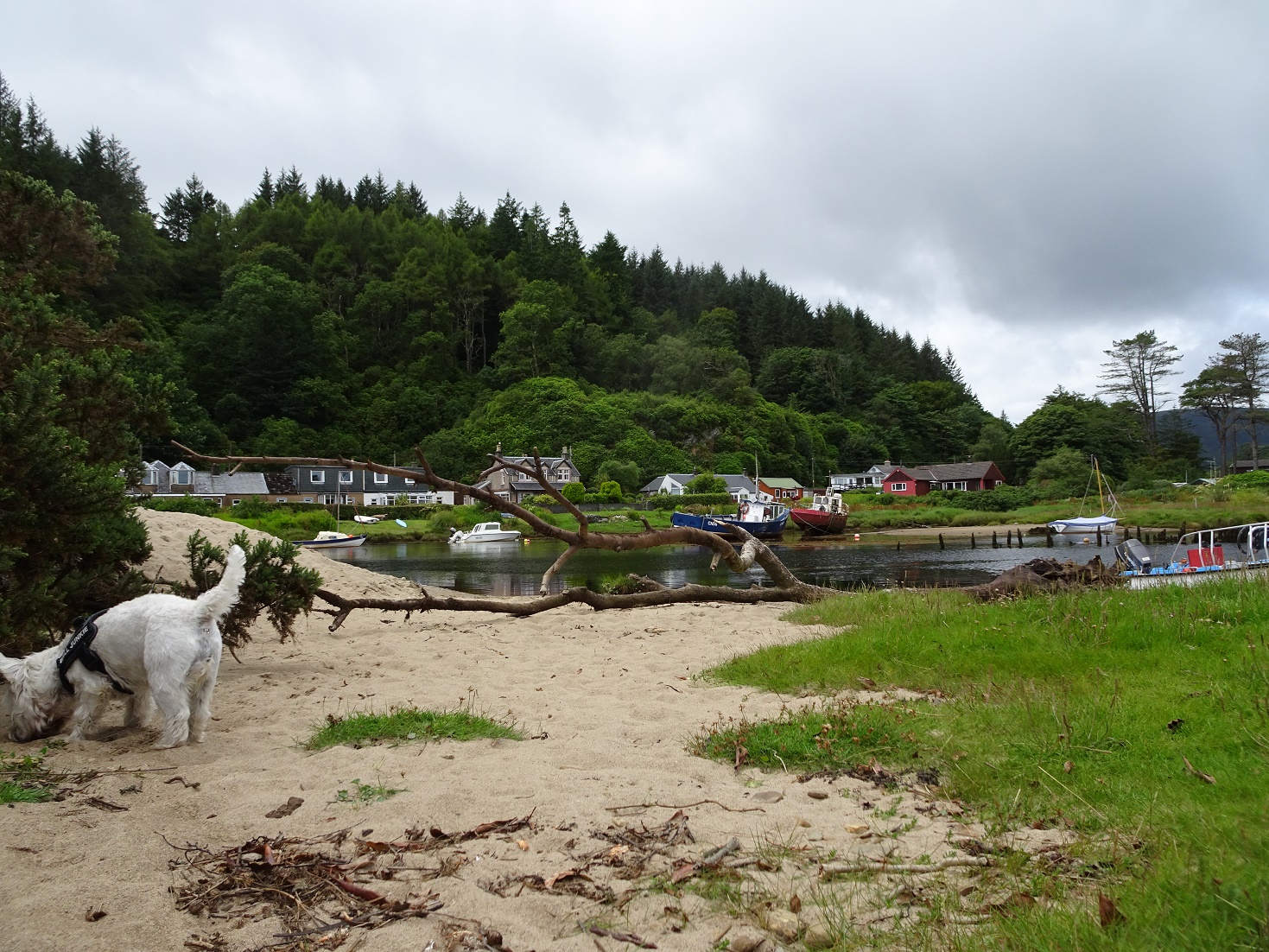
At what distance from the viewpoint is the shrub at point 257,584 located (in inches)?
323

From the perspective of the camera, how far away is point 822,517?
184 ft

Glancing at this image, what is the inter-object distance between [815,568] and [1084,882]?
29.6 meters

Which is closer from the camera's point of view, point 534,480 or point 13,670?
point 13,670

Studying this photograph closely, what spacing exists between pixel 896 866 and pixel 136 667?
5.45 meters

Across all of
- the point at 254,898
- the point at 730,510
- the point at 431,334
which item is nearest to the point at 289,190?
the point at 431,334

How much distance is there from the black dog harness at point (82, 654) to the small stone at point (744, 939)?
17.2 feet

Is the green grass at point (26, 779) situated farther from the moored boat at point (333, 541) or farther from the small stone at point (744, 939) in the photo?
the moored boat at point (333, 541)

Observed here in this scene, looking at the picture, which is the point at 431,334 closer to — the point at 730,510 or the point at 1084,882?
the point at 730,510

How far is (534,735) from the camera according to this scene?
5547 millimetres

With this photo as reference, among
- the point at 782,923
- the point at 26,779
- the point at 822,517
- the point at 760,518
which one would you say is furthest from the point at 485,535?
the point at 782,923

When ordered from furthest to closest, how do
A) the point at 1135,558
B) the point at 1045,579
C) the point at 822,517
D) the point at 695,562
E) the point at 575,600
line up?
the point at 822,517, the point at 695,562, the point at 1135,558, the point at 575,600, the point at 1045,579

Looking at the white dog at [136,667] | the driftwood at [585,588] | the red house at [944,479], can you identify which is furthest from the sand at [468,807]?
the red house at [944,479]

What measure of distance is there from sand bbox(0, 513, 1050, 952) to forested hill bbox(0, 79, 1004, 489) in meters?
58.1

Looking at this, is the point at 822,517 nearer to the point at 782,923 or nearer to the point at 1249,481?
the point at 1249,481
